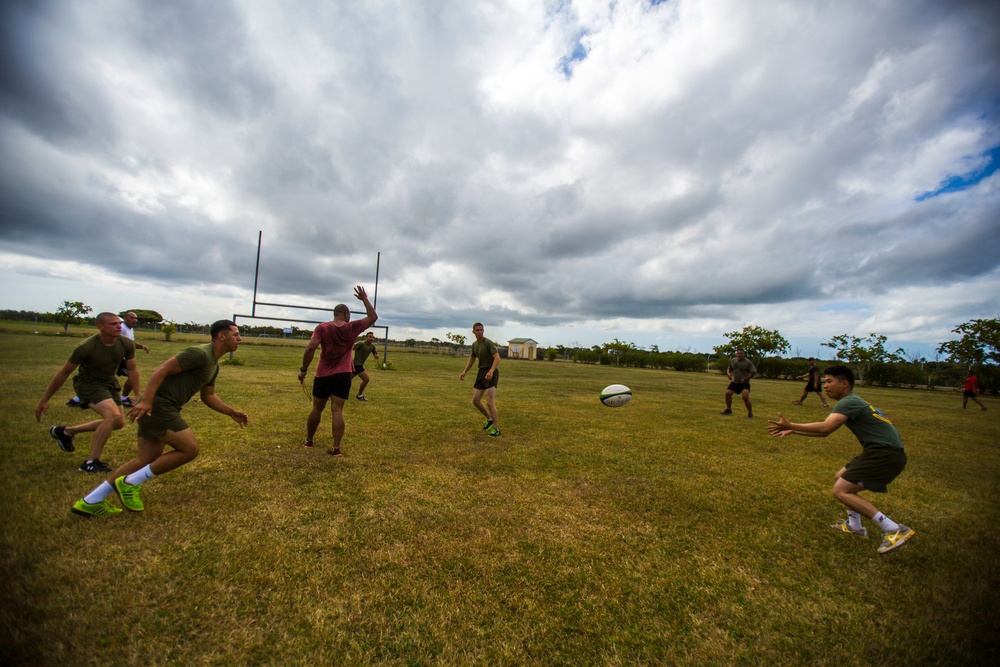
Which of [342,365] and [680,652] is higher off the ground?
[342,365]

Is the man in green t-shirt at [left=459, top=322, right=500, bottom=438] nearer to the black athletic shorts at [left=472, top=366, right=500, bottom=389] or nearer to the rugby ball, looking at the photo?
the black athletic shorts at [left=472, top=366, right=500, bottom=389]

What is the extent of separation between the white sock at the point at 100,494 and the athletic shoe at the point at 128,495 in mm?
62

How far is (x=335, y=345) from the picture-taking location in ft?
20.0

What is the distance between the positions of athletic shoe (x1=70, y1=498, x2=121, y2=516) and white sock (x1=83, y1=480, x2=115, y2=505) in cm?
3

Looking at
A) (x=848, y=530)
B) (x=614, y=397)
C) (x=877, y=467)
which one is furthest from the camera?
(x=614, y=397)

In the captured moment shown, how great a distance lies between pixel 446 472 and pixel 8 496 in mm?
4428

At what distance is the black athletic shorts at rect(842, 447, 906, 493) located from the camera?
4133 millimetres

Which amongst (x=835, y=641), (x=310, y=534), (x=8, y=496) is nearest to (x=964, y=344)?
(x=835, y=641)

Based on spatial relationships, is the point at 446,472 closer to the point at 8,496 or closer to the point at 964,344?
the point at 8,496

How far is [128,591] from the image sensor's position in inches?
108

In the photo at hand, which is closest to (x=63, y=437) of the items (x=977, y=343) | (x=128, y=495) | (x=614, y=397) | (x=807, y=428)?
(x=128, y=495)

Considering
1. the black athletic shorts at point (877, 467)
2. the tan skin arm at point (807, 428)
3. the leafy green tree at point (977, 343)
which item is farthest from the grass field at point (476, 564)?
the leafy green tree at point (977, 343)

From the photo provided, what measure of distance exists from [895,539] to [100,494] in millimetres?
7568

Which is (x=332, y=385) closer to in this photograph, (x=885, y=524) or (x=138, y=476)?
(x=138, y=476)
